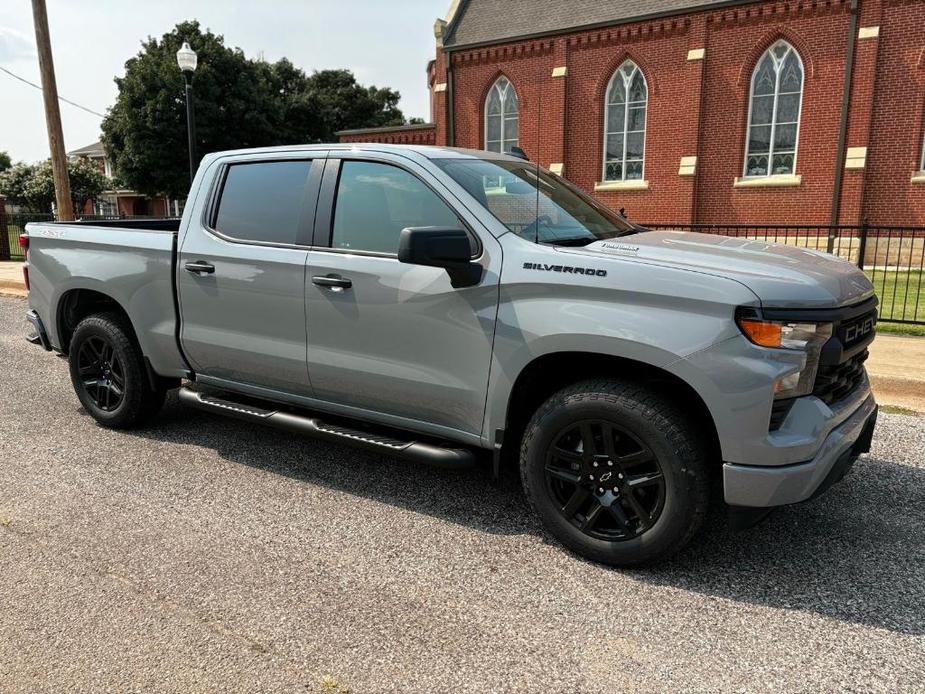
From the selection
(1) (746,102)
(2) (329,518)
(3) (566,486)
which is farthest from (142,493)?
(1) (746,102)

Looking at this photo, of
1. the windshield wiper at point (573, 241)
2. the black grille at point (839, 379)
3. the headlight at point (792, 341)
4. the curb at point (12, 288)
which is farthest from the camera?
the curb at point (12, 288)

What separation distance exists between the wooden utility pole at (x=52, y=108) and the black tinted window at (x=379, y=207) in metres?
12.8

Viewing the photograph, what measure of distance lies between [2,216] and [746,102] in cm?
2160

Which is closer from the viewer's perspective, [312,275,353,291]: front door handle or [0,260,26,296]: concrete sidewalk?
[312,275,353,291]: front door handle

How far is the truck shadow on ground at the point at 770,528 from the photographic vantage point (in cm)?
307

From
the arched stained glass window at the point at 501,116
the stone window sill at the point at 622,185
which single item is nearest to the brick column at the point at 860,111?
the stone window sill at the point at 622,185

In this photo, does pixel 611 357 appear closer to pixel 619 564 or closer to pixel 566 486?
pixel 566 486

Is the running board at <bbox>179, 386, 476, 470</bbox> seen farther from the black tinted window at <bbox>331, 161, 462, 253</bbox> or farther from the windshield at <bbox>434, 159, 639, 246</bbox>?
the windshield at <bbox>434, 159, 639, 246</bbox>

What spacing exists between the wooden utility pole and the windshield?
13.2 meters

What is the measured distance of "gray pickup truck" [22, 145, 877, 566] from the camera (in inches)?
116

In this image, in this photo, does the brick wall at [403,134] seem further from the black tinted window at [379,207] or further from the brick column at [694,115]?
the black tinted window at [379,207]

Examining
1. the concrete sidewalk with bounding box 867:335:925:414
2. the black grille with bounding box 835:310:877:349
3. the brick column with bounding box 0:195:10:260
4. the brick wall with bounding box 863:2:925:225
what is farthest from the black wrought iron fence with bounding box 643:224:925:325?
the brick column with bounding box 0:195:10:260

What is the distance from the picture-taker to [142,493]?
13.6 ft

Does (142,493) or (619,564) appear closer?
(619,564)
